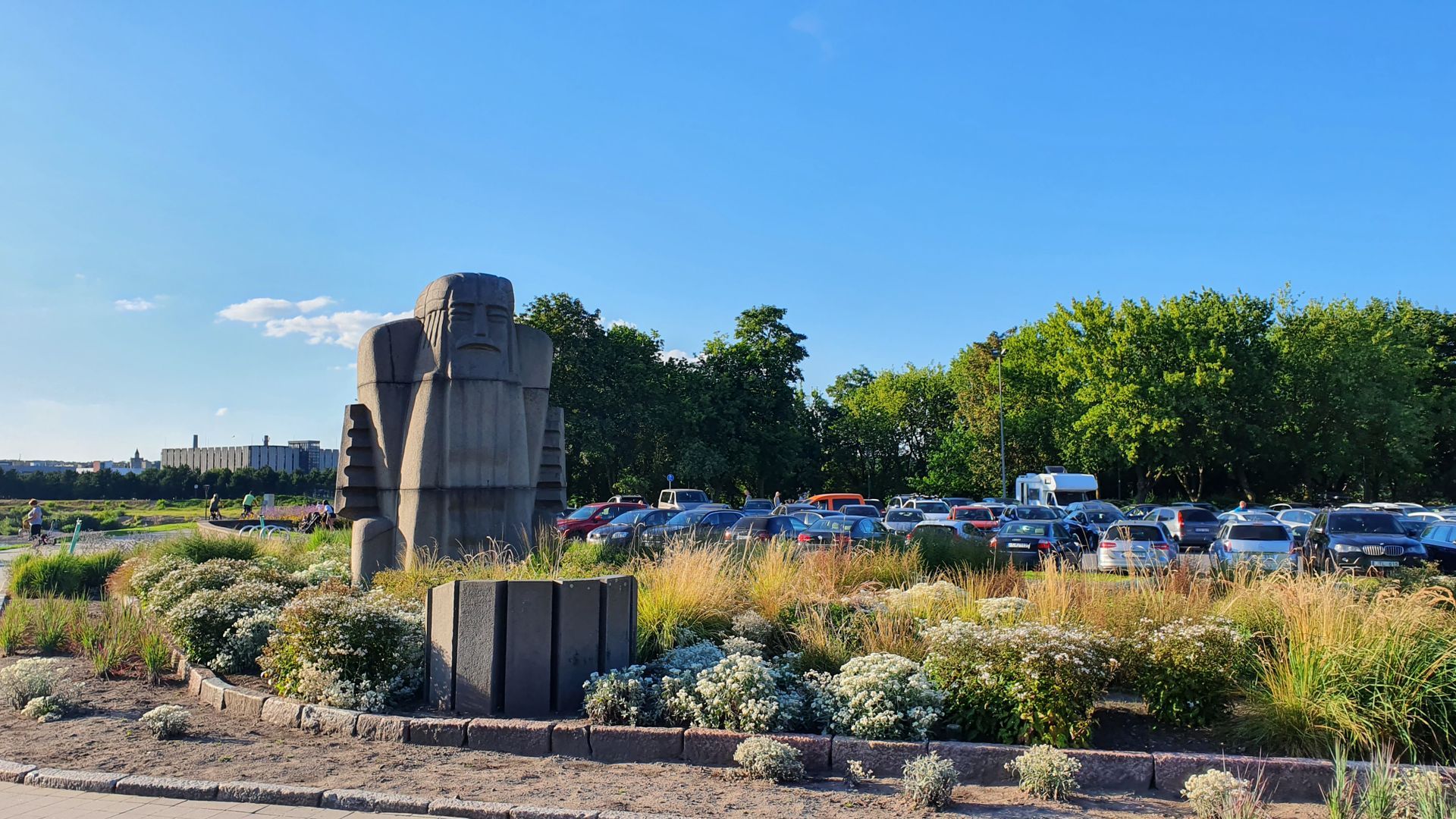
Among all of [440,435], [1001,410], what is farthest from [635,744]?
[1001,410]

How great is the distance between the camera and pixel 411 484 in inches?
514

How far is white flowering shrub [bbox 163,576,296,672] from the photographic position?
343 inches

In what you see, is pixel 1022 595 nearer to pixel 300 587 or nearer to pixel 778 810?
pixel 778 810

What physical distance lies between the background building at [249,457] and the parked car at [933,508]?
70775mm

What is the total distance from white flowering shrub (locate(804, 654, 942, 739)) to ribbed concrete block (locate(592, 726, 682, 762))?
3.20ft

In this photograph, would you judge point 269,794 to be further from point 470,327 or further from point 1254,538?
point 1254,538

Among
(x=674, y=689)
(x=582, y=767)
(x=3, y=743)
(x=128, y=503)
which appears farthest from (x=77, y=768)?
(x=128, y=503)

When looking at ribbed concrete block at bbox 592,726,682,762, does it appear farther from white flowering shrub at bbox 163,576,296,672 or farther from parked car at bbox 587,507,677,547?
parked car at bbox 587,507,677,547

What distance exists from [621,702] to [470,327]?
7672 millimetres

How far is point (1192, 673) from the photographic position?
646 centimetres

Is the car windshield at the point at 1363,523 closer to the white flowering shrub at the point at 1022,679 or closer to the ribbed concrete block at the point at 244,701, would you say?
the white flowering shrub at the point at 1022,679

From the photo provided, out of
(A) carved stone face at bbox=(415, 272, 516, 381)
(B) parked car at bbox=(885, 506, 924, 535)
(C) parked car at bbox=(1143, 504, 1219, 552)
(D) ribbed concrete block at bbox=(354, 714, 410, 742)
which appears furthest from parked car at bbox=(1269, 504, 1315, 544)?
(D) ribbed concrete block at bbox=(354, 714, 410, 742)

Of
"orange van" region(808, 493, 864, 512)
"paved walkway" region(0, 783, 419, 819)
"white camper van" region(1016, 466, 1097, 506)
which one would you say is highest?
"white camper van" region(1016, 466, 1097, 506)

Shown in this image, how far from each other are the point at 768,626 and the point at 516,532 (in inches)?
245
